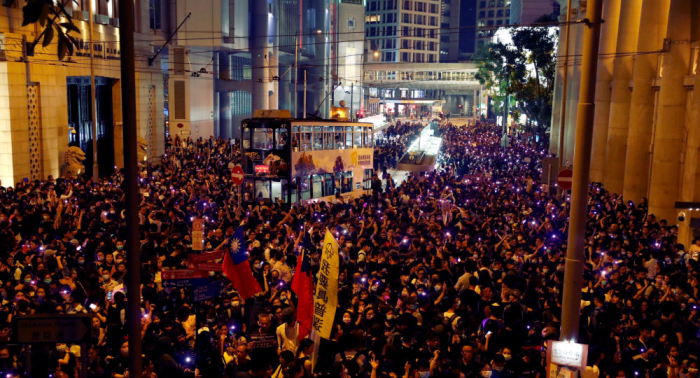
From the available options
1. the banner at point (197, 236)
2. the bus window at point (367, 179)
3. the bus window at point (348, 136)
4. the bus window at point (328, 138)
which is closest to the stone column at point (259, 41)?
the bus window at point (367, 179)

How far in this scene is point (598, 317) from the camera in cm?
1022

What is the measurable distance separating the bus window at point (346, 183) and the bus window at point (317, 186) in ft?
6.41

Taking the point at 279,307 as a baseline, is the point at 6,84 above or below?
above

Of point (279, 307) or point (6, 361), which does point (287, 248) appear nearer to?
point (279, 307)

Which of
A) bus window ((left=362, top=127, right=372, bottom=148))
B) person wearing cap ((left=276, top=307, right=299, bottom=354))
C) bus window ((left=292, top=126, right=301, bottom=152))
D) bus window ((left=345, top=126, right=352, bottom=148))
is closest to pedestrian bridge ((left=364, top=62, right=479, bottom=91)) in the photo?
Result: bus window ((left=362, top=127, right=372, bottom=148))

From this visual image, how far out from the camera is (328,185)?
87.3 feet

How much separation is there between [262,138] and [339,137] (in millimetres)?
4560

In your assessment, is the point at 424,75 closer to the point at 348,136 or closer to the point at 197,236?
the point at 348,136

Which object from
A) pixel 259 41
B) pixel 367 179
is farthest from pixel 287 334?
pixel 259 41

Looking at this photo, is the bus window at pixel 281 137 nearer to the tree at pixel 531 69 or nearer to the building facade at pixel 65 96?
the building facade at pixel 65 96

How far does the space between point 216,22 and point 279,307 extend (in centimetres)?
4551

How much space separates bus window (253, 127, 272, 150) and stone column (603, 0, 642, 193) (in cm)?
1503

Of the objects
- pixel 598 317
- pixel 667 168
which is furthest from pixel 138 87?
pixel 598 317

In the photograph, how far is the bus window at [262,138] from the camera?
906 inches
